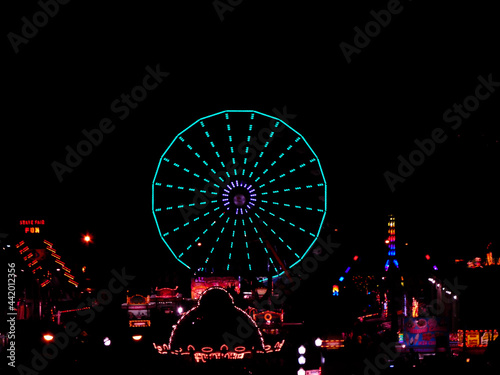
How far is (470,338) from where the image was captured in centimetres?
1798

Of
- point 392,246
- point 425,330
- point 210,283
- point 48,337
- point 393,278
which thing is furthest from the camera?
→ point 210,283

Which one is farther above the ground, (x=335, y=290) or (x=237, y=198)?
(x=237, y=198)

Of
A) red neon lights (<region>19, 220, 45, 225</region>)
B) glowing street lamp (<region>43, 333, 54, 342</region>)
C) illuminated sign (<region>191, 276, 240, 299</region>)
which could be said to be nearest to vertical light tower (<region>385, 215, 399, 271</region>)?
illuminated sign (<region>191, 276, 240, 299</region>)

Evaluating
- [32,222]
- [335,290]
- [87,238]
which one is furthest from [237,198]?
[32,222]

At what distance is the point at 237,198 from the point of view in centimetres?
2319

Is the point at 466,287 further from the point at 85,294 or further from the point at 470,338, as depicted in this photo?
the point at 85,294

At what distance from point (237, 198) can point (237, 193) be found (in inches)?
6.8

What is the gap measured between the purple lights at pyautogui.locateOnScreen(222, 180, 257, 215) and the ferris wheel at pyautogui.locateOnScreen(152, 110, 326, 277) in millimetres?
34

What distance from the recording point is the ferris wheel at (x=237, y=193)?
22.7 meters

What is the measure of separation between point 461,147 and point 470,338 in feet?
21.3

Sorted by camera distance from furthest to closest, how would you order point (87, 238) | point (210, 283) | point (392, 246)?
point (87, 238), point (210, 283), point (392, 246)

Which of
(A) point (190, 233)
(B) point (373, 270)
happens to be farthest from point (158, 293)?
(B) point (373, 270)

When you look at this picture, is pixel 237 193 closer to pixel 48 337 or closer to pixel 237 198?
pixel 237 198

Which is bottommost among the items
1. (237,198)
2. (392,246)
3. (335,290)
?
(335,290)
